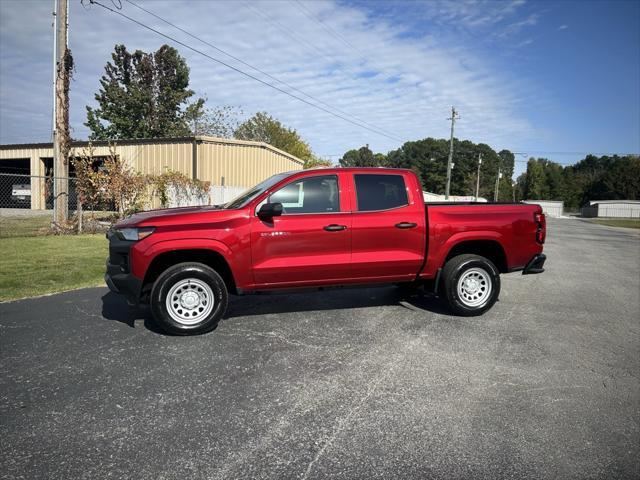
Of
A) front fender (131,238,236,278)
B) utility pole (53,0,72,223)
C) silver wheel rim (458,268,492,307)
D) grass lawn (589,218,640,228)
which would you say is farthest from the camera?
grass lawn (589,218,640,228)

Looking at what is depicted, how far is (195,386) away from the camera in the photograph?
3.58m

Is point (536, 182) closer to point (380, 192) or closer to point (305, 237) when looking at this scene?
point (380, 192)

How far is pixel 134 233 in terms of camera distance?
4809 mm

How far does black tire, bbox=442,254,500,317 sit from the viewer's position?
5711 millimetres

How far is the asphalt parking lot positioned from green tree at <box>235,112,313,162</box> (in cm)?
4595

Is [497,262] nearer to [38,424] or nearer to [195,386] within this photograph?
[195,386]

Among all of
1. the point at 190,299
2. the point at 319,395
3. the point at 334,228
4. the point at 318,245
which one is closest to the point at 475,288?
the point at 334,228

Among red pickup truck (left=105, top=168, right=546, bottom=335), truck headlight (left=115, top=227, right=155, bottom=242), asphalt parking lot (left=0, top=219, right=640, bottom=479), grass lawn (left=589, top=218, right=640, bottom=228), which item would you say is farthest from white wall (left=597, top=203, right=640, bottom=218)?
truck headlight (left=115, top=227, right=155, bottom=242)

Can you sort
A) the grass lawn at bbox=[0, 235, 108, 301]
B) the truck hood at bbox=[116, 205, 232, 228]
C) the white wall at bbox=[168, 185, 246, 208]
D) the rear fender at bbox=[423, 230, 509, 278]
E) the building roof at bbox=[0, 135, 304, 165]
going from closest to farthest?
the truck hood at bbox=[116, 205, 232, 228] < the rear fender at bbox=[423, 230, 509, 278] < the grass lawn at bbox=[0, 235, 108, 301] < the white wall at bbox=[168, 185, 246, 208] < the building roof at bbox=[0, 135, 304, 165]

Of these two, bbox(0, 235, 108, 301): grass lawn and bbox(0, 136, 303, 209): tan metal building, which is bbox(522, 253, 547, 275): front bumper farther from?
bbox(0, 136, 303, 209): tan metal building

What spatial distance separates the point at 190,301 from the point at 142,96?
156 feet

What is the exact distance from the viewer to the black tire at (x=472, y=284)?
5711 mm

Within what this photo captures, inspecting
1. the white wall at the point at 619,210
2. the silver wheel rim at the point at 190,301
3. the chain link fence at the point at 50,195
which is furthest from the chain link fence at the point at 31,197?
the white wall at the point at 619,210

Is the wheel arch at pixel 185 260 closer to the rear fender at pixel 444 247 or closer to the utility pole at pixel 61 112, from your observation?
the rear fender at pixel 444 247
